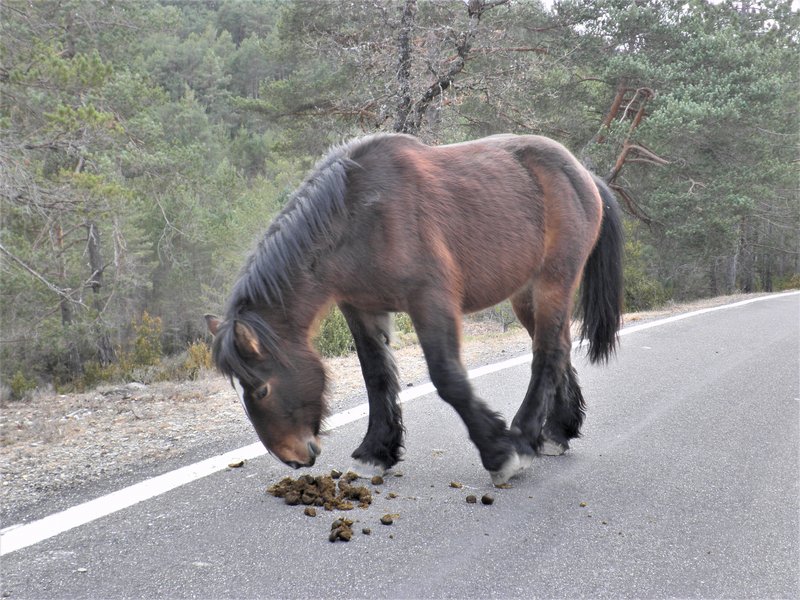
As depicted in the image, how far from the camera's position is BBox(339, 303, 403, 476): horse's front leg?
3693mm

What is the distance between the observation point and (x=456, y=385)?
333 cm

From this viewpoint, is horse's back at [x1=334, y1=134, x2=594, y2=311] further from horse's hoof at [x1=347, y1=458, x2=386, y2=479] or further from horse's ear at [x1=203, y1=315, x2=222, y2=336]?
horse's hoof at [x1=347, y1=458, x2=386, y2=479]

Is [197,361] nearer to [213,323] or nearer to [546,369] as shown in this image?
[213,323]

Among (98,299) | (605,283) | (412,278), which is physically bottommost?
(605,283)

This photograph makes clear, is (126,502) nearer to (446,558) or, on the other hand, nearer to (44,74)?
(446,558)

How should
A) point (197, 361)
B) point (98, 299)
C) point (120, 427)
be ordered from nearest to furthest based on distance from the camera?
point (120, 427)
point (197, 361)
point (98, 299)

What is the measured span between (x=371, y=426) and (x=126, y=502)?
135 cm

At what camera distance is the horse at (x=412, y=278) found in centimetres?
314

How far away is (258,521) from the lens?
3.02 meters

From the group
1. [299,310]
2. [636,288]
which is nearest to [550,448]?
[299,310]

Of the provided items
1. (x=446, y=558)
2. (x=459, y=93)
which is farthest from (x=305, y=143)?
(x=446, y=558)

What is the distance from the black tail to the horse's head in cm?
219

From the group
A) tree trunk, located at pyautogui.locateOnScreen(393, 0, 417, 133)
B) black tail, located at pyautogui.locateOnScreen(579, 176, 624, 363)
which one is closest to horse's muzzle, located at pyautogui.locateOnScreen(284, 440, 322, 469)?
black tail, located at pyautogui.locateOnScreen(579, 176, 624, 363)

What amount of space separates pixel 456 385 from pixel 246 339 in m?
1.07
